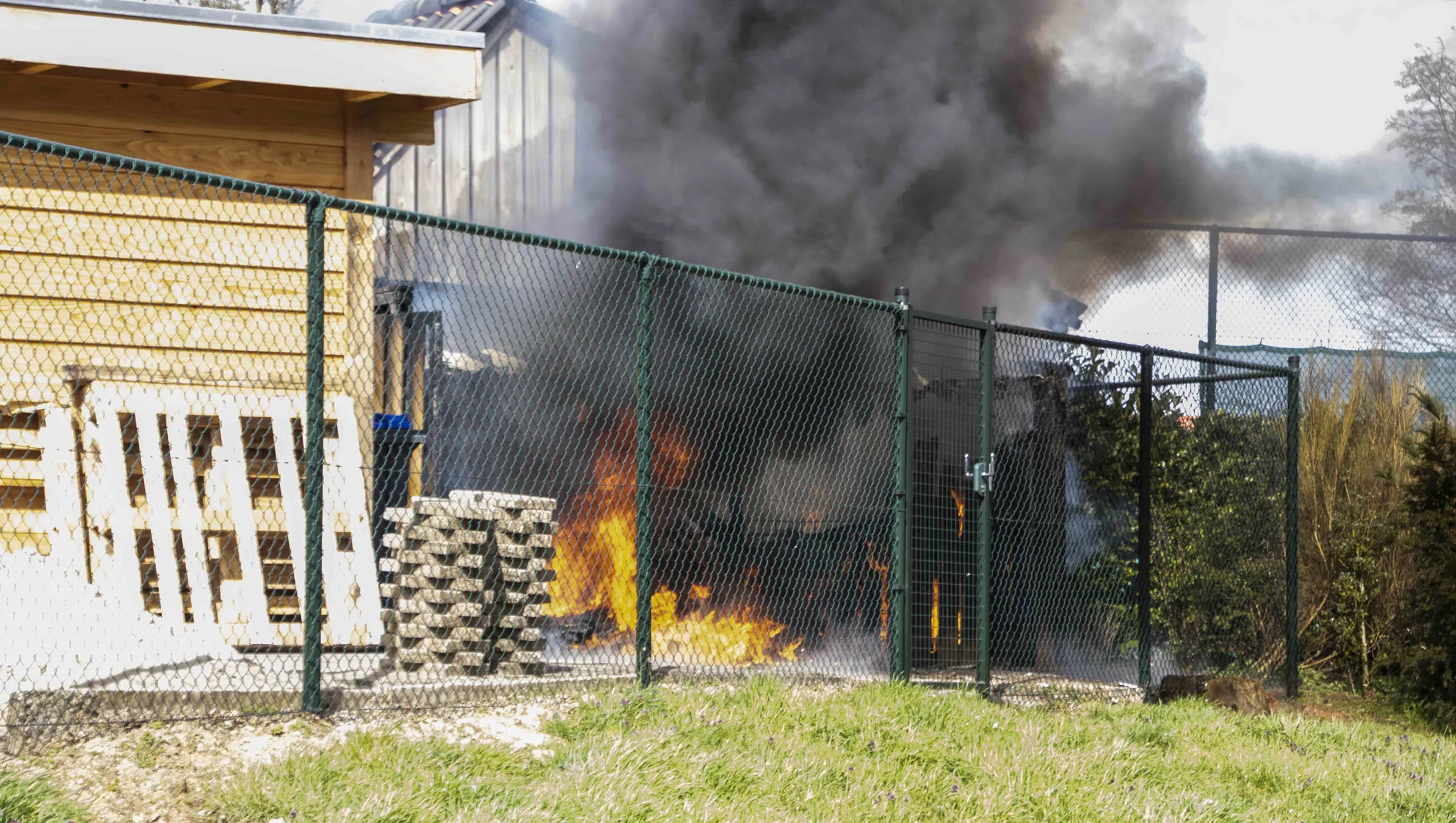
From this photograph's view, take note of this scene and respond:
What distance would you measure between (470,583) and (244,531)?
1241 millimetres

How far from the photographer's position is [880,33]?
12.9 metres

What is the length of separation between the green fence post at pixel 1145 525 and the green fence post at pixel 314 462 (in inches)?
216

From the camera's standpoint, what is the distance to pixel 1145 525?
866 centimetres

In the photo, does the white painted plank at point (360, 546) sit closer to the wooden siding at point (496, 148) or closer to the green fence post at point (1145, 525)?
the green fence post at point (1145, 525)

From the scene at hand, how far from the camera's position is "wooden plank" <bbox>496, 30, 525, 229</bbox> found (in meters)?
18.1

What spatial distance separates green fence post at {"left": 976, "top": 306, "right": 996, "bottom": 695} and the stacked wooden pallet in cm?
255

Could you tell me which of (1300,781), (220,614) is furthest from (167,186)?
(1300,781)

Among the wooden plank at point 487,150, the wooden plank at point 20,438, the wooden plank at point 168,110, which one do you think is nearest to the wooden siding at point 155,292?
the wooden plank at point 20,438

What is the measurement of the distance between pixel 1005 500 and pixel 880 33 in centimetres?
605

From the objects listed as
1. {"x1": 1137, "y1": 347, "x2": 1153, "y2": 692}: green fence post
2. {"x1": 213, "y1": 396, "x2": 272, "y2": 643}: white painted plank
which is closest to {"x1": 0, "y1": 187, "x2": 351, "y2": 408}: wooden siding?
{"x1": 213, "y1": 396, "x2": 272, "y2": 643}: white painted plank

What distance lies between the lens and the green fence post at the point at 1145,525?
855 cm

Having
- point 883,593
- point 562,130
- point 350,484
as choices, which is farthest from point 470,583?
point 562,130

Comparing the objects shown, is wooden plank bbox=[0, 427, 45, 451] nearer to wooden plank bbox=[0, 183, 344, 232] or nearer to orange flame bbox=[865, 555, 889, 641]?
wooden plank bbox=[0, 183, 344, 232]

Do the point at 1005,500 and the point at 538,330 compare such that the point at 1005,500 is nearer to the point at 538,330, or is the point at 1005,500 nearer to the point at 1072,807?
the point at 1072,807
